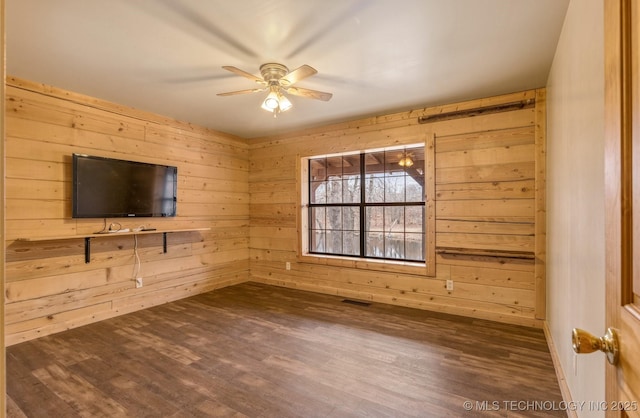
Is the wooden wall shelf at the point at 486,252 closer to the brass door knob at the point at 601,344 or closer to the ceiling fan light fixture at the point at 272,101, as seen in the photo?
the ceiling fan light fixture at the point at 272,101

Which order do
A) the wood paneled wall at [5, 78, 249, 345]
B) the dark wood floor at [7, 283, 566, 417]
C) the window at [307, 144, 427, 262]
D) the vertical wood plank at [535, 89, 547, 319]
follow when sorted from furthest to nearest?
the window at [307, 144, 427, 262] → the vertical wood plank at [535, 89, 547, 319] → the wood paneled wall at [5, 78, 249, 345] → the dark wood floor at [7, 283, 566, 417]

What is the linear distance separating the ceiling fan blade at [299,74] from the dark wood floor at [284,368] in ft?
7.47

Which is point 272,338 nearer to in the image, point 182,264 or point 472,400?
point 472,400

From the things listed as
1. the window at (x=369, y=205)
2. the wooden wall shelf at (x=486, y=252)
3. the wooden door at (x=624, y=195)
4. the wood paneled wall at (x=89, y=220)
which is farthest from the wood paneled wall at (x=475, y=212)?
the wooden door at (x=624, y=195)

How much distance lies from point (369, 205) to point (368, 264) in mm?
842

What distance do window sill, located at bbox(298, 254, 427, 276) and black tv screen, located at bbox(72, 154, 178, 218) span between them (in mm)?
2079

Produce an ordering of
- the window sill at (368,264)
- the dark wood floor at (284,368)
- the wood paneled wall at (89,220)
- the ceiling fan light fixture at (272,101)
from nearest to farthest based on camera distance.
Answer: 1. the dark wood floor at (284,368)
2. the ceiling fan light fixture at (272,101)
3. the wood paneled wall at (89,220)
4. the window sill at (368,264)

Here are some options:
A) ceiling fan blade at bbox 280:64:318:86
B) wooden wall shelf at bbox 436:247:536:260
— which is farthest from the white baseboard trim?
ceiling fan blade at bbox 280:64:318:86

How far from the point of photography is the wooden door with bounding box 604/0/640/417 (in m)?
0.59

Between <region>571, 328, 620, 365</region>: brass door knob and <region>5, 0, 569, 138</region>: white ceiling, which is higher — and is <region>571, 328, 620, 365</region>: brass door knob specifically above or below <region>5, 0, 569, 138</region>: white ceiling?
below

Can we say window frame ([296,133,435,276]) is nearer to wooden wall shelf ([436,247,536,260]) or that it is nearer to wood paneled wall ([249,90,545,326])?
wood paneled wall ([249,90,545,326])

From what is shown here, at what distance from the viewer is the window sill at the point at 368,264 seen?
386 centimetres

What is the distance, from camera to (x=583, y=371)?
1.58 meters

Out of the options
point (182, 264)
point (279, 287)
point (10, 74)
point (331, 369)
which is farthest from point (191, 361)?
point (10, 74)
